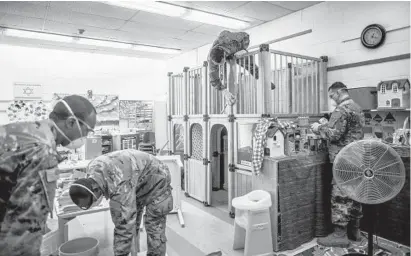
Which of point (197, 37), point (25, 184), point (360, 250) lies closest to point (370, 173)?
point (360, 250)

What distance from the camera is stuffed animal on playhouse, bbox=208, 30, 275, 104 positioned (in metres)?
3.89

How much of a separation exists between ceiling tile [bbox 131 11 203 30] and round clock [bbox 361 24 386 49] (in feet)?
9.99

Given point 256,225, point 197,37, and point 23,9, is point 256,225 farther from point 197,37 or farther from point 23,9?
point 23,9

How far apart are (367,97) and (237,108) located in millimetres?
1789

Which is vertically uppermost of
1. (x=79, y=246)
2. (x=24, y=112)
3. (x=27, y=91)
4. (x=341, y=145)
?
(x=27, y=91)

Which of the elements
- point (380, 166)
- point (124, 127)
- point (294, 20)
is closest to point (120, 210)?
point (380, 166)

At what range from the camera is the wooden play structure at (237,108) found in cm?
381

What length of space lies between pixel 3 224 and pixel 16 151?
1.25ft

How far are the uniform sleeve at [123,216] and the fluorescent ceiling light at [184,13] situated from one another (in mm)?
3531

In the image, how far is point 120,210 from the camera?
2.03 m

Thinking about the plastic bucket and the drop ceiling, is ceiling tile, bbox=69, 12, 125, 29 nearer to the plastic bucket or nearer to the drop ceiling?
the drop ceiling

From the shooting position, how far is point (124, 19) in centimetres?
527

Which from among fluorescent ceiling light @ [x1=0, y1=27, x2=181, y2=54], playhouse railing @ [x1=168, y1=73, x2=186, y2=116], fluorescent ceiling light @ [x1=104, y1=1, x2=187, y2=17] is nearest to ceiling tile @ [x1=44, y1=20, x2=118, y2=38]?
fluorescent ceiling light @ [x1=0, y1=27, x2=181, y2=54]

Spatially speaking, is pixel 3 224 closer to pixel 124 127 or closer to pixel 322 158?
pixel 322 158
